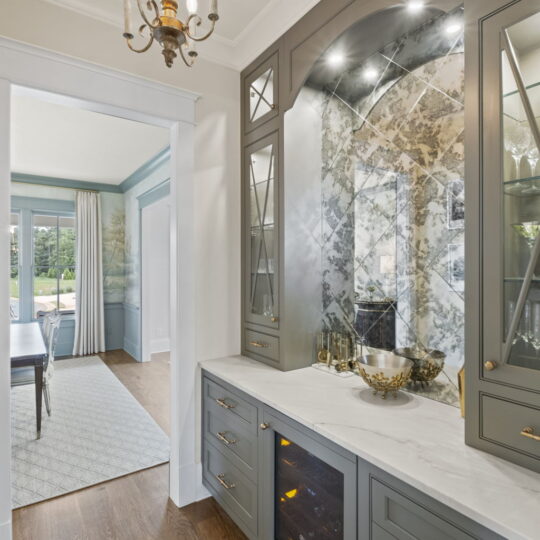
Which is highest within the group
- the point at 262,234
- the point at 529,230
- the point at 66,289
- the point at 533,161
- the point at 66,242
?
the point at 66,242

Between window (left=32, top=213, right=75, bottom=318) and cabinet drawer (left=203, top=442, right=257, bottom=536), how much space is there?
4.85 metres

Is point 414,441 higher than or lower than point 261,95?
lower

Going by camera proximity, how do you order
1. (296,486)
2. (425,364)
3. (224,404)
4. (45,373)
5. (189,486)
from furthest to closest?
(45,373), (189,486), (224,404), (425,364), (296,486)

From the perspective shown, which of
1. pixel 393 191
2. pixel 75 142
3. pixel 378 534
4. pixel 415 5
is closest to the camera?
pixel 378 534

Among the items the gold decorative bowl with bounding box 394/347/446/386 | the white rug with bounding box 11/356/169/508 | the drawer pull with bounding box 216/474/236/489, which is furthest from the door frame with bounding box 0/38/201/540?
the gold decorative bowl with bounding box 394/347/446/386

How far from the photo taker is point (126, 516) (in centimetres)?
211

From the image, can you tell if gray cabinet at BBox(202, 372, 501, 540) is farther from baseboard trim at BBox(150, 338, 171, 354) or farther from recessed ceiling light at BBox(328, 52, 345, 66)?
baseboard trim at BBox(150, 338, 171, 354)

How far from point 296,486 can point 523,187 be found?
56.6 inches

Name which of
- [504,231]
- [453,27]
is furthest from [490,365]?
[453,27]

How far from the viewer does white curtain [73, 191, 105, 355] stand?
586 centimetres

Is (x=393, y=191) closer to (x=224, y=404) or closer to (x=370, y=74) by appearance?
(x=370, y=74)

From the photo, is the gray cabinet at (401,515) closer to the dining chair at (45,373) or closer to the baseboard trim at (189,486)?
the baseboard trim at (189,486)

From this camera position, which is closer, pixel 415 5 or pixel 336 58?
pixel 415 5

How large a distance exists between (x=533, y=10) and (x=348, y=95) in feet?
3.79
